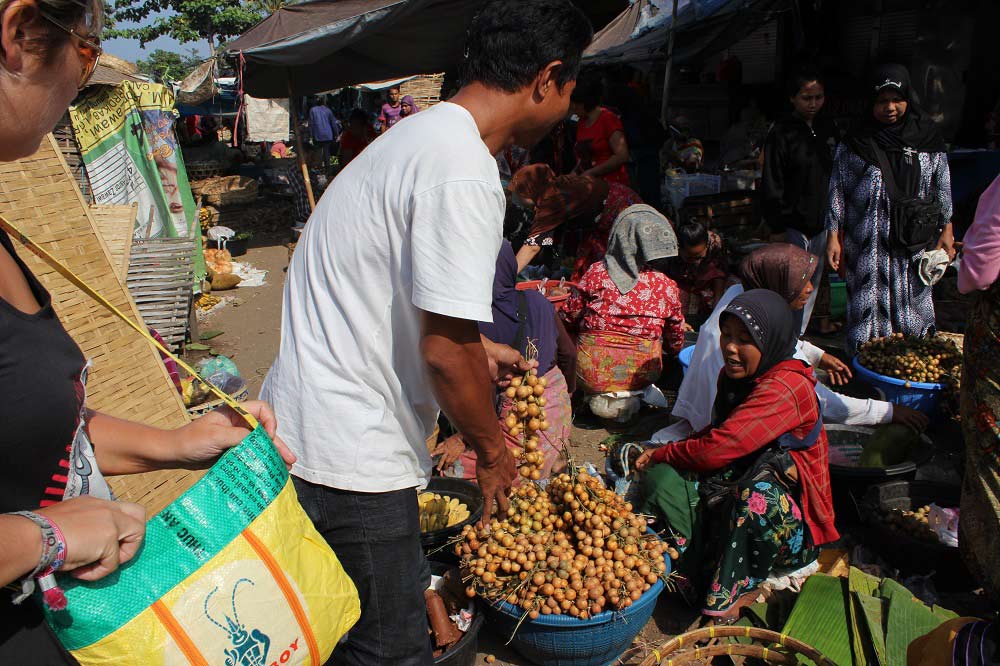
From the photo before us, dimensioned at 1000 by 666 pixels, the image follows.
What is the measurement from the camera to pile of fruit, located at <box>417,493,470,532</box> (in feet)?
10.9

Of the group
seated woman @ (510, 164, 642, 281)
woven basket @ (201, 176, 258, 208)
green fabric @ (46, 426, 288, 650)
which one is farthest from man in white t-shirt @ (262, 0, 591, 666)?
woven basket @ (201, 176, 258, 208)

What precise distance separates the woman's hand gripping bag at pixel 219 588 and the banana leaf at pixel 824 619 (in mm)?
2079

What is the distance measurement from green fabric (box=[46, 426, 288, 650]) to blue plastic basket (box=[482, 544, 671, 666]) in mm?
1676

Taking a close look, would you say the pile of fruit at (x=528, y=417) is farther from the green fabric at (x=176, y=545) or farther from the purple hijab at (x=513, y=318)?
the green fabric at (x=176, y=545)

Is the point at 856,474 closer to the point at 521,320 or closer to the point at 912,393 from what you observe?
the point at 912,393

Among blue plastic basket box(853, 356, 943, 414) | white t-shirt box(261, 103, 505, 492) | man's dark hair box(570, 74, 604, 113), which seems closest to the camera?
white t-shirt box(261, 103, 505, 492)

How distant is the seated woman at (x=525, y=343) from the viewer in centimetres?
361

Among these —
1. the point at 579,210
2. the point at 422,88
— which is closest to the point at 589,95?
the point at 579,210

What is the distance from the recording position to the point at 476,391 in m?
1.66

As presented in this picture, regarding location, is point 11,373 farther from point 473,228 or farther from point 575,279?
point 575,279

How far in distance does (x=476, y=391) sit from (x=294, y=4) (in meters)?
6.95

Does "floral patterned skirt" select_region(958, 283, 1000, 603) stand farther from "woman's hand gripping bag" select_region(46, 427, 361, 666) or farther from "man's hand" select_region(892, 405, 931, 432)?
"woman's hand gripping bag" select_region(46, 427, 361, 666)

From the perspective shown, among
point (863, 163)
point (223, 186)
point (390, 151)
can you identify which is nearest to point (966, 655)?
point (390, 151)

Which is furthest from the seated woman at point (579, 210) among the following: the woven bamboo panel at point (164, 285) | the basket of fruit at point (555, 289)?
the woven bamboo panel at point (164, 285)
